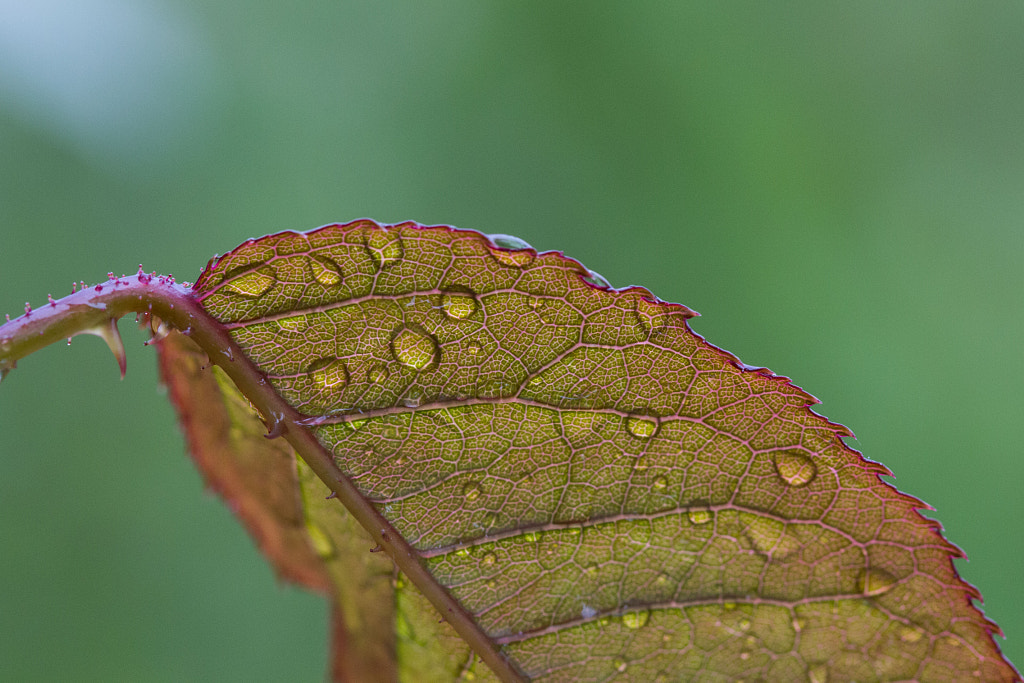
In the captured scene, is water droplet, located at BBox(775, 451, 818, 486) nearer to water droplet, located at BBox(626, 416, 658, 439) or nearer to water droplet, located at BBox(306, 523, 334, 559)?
water droplet, located at BBox(626, 416, 658, 439)

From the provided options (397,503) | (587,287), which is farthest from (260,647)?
(587,287)

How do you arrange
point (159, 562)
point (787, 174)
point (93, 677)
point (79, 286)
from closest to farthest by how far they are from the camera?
point (79, 286), point (93, 677), point (159, 562), point (787, 174)

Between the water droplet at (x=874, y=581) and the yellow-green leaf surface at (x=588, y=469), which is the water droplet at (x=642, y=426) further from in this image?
the water droplet at (x=874, y=581)

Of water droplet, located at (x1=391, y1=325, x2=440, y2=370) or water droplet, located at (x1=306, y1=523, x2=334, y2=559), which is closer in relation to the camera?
water droplet, located at (x1=391, y1=325, x2=440, y2=370)

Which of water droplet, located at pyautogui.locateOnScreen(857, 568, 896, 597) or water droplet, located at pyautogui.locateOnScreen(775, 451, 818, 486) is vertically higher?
water droplet, located at pyautogui.locateOnScreen(775, 451, 818, 486)

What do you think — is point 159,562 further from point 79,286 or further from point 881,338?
point 881,338

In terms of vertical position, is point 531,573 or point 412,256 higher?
point 412,256

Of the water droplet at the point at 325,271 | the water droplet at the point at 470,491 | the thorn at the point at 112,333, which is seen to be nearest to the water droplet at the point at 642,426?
the water droplet at the point at 470,491

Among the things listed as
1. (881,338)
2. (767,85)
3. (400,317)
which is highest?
(767,85)

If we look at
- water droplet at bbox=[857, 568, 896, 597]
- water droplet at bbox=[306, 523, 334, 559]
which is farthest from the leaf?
water droplet at bbox=[306, 523, 334, 559]
